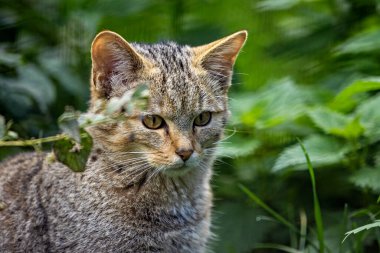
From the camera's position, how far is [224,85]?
386 cm

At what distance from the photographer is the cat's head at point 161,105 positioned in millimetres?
3459

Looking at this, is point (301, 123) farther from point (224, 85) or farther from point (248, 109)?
point (224, 85)

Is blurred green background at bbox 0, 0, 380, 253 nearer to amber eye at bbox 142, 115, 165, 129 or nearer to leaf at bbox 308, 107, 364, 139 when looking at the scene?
leaf at bbox 308, 107, 364, 139

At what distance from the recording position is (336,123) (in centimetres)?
411

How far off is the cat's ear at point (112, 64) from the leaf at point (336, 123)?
1009 mm

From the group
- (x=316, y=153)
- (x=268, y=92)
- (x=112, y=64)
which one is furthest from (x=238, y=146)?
(x=112, y=64)

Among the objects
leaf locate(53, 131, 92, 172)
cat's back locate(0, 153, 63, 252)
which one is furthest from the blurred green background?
leaf locate(53, 131, 92, 172)

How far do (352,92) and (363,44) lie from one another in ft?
1.77

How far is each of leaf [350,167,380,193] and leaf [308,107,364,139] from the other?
Answer: 20 centimetres

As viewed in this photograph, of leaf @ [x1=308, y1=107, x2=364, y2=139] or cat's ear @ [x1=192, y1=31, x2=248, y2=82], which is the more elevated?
cat's ear @ [x1=192, y1=31, x2=248, y2=82]

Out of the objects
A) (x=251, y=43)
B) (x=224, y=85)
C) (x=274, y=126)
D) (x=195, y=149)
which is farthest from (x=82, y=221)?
(x=251, y=43)

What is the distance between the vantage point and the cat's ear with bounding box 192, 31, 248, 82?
375cm

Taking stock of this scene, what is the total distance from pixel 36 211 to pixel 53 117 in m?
1.33

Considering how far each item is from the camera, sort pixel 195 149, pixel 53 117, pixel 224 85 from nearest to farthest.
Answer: pixel 195 149 < pixel 224 85 < pixel 53 117
